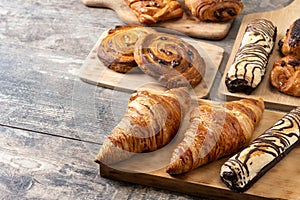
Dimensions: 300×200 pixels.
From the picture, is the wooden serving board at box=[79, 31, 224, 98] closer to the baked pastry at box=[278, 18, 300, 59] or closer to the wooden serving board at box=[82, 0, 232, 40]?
the wooden serving board at box=[82, 0, 232, 40]

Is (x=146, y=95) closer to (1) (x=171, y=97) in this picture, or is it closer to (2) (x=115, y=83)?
(1) (x=171, y=97)

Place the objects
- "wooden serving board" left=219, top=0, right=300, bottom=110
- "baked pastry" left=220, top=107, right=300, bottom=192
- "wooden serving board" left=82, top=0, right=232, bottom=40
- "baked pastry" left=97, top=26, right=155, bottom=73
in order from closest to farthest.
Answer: "baked pastry" left=220, top=107, right=300, bottom=192
"wooden serving board" left=219, top=0, right=300, bottom=110
"baked pastry" left=97, top=26, right=155, bottom=73
"wooden serving board" left=82, top=0, right=232, bottom=40

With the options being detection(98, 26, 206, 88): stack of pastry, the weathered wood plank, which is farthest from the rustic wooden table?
detection(98, 26, 206, 88): stack of pastry

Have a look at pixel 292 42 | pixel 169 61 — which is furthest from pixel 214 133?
pixel 292 42

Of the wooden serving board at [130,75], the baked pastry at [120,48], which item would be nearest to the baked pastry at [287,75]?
the wooden serving board at [130,75]

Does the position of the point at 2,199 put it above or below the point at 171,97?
below

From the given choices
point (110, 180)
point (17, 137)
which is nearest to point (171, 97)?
point (110, 180)

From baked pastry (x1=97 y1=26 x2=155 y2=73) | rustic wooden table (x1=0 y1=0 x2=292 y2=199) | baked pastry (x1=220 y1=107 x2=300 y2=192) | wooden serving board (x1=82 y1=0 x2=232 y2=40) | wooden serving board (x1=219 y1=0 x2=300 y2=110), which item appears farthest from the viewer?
wooden serving board (x1=82 y1=0 x2=232 y2=40)
